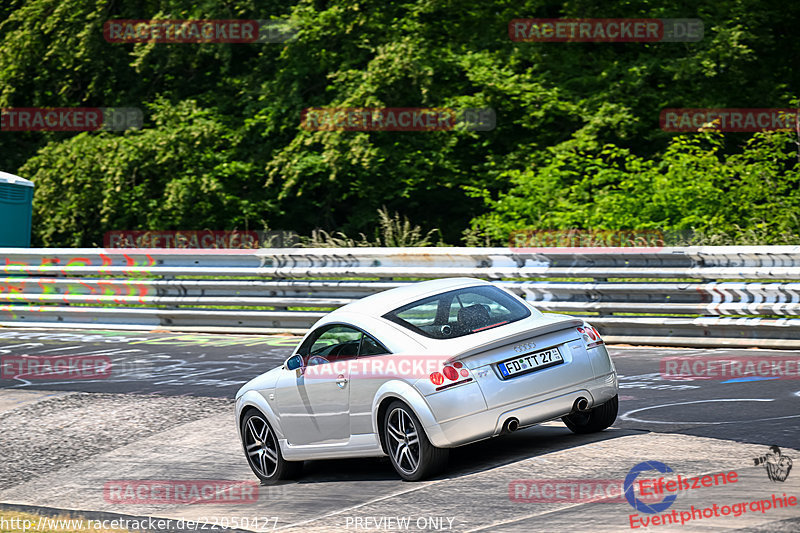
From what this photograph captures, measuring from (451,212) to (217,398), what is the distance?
14.9 m

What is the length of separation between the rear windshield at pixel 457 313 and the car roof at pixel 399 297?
0.18ft

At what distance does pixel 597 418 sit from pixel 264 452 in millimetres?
2645

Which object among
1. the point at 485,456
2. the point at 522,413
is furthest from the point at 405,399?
the point at 485,456

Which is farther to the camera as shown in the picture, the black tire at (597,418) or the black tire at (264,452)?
the black tire at (264,452)

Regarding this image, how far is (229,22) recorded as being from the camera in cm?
2530

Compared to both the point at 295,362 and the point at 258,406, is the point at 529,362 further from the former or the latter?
the point at 258,406

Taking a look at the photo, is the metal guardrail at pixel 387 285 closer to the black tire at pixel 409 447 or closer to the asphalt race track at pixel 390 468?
the asphalt race track at pixel 390 468

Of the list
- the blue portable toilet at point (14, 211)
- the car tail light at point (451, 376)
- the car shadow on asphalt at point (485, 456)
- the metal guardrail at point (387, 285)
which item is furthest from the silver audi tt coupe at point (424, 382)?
the blue portable toilet at point (14, 211)

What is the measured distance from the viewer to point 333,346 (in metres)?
8.46

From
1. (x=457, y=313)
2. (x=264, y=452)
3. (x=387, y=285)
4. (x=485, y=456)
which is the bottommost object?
(x=264, y=452)

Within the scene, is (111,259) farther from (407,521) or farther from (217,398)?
(407,521)

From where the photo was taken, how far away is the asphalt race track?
21.3 ft

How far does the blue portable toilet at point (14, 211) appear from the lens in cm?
2042

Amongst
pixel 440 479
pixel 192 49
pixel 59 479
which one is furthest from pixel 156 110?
pixel 440 479
